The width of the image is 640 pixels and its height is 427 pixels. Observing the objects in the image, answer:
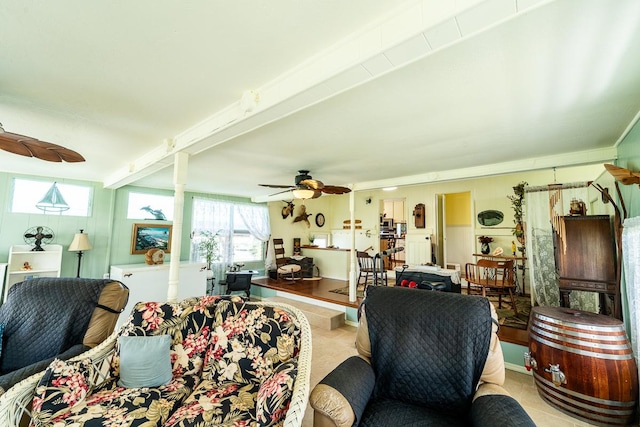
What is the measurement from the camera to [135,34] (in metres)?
1.34

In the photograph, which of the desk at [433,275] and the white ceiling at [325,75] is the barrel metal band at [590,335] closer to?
the white ceiling at [325,75]

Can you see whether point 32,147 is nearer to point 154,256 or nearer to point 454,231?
point 154,256

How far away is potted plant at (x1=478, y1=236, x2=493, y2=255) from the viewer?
6.14 meters

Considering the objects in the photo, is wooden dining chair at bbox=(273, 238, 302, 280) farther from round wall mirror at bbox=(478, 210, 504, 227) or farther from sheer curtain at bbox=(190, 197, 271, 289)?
round wall mirror at bbox=(478, 210, 504, 227)

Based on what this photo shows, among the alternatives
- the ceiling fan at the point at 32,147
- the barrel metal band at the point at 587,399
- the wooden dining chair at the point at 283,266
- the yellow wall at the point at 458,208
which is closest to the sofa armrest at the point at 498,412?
the barrel metal band at the point at 587,399

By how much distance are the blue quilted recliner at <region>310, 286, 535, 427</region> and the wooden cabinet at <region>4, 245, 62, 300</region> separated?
197 inches

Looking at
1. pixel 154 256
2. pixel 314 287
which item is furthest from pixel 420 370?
pixel 154 256

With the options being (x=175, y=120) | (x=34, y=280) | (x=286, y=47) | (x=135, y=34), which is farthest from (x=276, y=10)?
(x=34, y=280)

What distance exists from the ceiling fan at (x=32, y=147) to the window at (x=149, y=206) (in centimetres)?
374

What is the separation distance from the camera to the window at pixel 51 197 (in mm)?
4165

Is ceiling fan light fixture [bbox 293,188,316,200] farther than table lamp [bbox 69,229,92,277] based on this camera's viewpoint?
No

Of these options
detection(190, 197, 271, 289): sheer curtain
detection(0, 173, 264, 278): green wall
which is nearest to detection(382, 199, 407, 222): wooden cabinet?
detection(190, 197, 271, 289): sheer curtain

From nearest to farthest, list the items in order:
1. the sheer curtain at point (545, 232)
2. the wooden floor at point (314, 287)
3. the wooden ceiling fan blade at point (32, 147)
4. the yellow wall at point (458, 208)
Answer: the wooden ceiling fan blade at point (32, 147), the sheer curtain at point (545, 232), the wooden floor at point (314, 287), the yellow wall at point (458, 208)

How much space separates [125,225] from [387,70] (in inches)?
224
